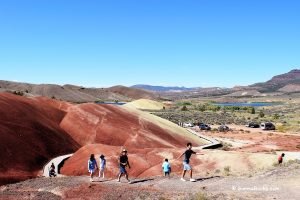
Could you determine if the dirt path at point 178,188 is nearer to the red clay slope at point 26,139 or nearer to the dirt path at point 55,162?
the dirt path at point 55,162

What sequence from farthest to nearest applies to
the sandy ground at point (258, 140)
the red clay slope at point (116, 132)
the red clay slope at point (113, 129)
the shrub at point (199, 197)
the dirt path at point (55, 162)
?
the sandy ground at point (258, 140), the red clay slope at point (113, 129), the red clay slope at point (116, 132), the dirt path at point (55, 162), the shrub at point (199, 197)

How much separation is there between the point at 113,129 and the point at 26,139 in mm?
13283

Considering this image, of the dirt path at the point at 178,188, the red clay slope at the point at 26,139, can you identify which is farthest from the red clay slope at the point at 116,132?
the dirt path at the point at 178,188

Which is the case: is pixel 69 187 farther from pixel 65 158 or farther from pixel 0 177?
pixel 65 158

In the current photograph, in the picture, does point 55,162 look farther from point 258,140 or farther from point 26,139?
point 258,140

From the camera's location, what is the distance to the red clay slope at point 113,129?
50.2m

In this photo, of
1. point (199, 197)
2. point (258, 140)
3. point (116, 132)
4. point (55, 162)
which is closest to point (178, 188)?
point (199, 197)

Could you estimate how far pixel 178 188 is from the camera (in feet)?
73.6

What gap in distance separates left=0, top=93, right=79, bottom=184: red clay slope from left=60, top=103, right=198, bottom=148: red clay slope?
82.9 inches

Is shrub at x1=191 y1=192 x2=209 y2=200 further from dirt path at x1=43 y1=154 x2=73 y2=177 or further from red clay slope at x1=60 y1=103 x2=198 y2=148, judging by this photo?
red clay slope at x1=60 y1=103 x2=198 y2=148

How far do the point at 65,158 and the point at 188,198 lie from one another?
22.6m

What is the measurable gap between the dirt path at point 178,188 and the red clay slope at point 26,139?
7.74m

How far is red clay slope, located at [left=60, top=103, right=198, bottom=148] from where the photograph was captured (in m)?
50.2

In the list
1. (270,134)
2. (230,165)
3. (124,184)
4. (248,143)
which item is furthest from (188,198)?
(270,134)
